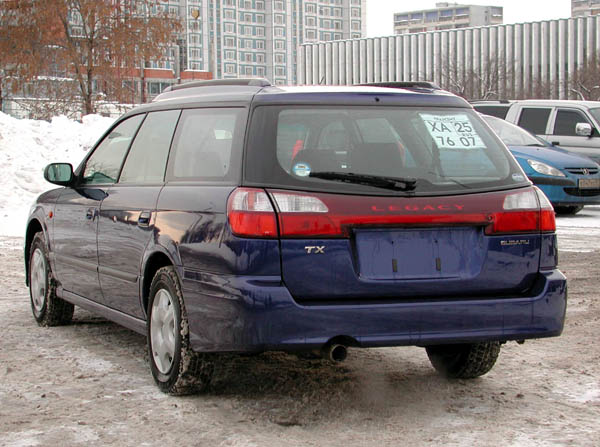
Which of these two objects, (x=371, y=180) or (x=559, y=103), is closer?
(x=371, y=180)

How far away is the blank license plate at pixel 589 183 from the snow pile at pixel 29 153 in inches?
327

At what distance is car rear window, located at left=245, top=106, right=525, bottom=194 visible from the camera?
4953 mm

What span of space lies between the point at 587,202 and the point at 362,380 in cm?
1244

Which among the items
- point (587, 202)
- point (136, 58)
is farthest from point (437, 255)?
point (136, 58)

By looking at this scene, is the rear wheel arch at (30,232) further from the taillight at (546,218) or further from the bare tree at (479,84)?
the bare tree at (479,84)

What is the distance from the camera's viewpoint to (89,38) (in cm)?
3753

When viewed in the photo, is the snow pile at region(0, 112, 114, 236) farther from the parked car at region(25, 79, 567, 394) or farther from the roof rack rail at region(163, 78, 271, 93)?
the parked car at region(25, 79, 567, 394)

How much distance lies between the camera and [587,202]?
17469 millimetres

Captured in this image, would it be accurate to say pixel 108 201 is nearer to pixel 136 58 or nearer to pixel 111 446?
pixel 111 446

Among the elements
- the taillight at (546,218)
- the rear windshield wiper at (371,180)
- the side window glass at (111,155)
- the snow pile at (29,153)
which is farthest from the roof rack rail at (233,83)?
the snow pile at (29,153)

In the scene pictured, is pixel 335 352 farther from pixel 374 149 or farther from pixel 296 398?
pixel 374 149

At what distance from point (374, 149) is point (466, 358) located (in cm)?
147

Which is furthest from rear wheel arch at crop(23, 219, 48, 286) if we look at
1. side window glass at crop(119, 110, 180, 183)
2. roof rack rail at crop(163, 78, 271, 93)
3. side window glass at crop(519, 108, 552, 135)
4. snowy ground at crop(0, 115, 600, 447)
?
side window glass at crop(519, 108, 552, 135)

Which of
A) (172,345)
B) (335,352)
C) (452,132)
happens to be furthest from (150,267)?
(452,132)
